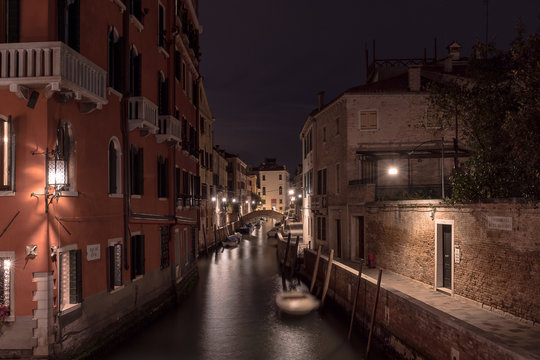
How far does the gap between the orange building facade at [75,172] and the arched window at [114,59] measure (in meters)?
0.03

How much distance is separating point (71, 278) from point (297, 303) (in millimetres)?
10061

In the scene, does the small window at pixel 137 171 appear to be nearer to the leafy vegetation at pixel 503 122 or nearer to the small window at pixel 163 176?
the small window at pixel 163 176

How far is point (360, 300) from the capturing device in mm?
13930

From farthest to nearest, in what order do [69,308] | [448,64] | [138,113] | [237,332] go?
[448,64] → [237,332] → [138,113] → [69,308]

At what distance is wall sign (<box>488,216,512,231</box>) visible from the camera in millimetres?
10180

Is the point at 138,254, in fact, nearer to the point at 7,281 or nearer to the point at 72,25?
the point at 7,281

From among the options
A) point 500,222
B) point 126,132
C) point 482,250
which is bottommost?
point 482,250

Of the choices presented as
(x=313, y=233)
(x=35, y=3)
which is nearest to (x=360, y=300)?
(x=35, y=3)

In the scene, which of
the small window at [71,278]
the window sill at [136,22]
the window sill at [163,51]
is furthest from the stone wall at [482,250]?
the window sill at [136,22]

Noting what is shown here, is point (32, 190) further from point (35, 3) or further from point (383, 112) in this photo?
point (383, 112)

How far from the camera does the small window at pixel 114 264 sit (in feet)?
37.9

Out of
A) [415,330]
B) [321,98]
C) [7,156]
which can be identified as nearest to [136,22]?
[7,156]

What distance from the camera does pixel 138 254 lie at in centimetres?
1398

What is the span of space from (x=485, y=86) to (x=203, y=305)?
13314 mm
